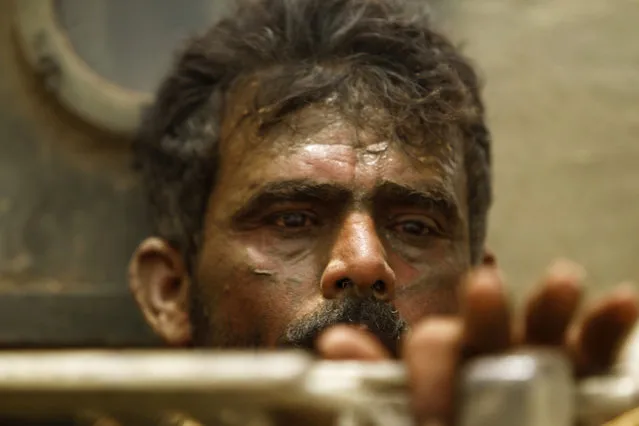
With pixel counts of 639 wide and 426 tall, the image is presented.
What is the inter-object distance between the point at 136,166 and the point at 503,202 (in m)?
0.55

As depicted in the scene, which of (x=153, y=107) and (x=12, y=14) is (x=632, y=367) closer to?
(x=153, y=107)

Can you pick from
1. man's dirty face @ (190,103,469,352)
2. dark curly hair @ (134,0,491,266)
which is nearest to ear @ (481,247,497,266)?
dark curly hair @ (134,0,491,266)

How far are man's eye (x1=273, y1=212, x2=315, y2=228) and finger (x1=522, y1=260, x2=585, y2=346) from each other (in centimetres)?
46

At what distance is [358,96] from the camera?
998 mm

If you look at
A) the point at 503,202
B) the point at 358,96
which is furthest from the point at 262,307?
the point at 503,202

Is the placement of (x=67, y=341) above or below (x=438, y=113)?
below

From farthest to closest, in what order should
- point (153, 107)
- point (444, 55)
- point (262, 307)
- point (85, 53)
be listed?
1. point (85, 53)
2. point (153, 107)
3. point (444, 55)
4. point (262, 307)

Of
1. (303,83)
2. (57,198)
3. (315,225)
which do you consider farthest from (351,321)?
(57,198)

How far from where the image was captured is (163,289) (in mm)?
1086

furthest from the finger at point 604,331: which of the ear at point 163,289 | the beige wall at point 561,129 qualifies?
the beige wall at point 561,129

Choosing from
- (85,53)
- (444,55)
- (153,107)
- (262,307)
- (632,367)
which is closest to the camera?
(632,367)

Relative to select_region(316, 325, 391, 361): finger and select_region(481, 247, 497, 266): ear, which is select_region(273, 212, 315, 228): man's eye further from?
select_region(316, 325, 391, 361): finger

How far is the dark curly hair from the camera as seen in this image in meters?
1.01

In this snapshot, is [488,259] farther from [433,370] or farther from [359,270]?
[433,370]
